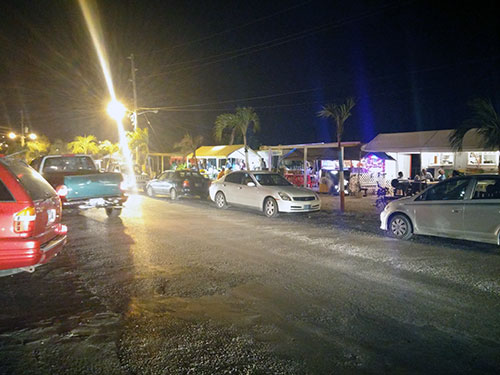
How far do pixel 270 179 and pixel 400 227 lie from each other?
5.75 meters

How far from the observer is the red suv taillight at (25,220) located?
17.0 feet

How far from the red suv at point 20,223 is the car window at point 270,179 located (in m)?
9.04

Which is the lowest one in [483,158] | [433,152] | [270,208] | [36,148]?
[270,208]

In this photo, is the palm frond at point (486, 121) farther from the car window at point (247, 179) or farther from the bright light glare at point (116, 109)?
the bright light glare at point (116, 109)

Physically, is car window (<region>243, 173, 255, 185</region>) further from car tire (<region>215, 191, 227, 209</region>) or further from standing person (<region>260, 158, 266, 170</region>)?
standing person (<region>260, 158, 266, 170</region>)

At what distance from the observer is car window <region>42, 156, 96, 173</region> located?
1295 cm

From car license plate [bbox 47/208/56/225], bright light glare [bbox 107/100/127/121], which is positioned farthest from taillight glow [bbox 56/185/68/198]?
bright light glare [bbox 107/100/127/121]

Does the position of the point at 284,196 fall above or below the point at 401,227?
above

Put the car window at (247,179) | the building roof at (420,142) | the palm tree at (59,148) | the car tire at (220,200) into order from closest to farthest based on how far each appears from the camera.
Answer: the car window at (247,179) < the car tire at (220,200) < the building roof at (420,142) < the palm tree at (59,148)

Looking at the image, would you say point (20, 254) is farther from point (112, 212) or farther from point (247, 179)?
point (247, 179)

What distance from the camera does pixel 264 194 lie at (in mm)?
13586

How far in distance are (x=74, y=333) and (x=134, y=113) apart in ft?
89.7

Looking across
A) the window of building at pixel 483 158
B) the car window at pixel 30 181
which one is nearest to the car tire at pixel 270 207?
the car window at pixel 30 181

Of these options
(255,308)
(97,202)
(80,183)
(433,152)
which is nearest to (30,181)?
(255,308)
